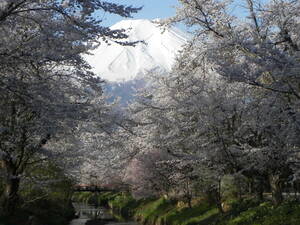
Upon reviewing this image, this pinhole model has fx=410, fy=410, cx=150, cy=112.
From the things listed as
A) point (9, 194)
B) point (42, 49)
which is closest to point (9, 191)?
point (9, 194)

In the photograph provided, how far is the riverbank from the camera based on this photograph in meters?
14.3

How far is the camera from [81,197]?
81625 millimetres

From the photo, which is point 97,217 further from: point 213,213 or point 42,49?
point 42,49

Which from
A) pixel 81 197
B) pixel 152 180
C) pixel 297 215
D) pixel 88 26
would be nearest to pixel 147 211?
pixel 152 180

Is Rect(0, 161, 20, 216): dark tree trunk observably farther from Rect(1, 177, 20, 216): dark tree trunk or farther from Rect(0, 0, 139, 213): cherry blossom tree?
Rect(0, 0, 139, 213): cherry blossom tree

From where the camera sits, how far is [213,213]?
72.3 feet

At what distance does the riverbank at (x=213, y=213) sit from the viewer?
47.0 feet

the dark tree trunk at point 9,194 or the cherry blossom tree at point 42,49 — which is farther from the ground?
the cherry blossom tree at point 42,49

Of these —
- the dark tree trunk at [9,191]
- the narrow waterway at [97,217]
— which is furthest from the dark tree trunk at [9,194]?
the narrow waterway at [97,217]

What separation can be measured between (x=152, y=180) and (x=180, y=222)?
28.7 ft

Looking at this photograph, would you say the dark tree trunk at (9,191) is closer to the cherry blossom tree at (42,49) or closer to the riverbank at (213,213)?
the cherry blossom tree at (42,49)

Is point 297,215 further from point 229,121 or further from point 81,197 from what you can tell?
point 81,197

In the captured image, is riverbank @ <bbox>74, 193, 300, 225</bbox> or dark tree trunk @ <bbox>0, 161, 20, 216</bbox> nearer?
dark tree trunk @ <bbox>0, 161, 20, 216</bbox>

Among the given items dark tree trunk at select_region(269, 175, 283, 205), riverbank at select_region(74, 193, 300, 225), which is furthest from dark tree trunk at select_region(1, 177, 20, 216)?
dark tree trunk at select_region(269, 175, 283, 205)
